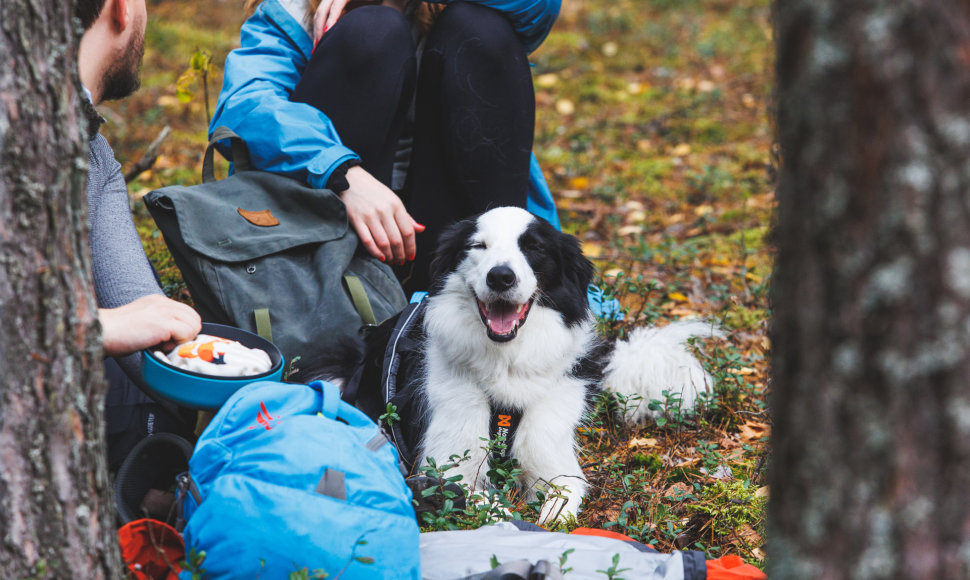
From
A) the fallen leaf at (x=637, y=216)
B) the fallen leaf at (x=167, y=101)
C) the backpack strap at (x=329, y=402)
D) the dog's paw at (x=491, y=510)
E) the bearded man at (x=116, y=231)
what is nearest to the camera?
the backpack strap at (x=329, y=402)

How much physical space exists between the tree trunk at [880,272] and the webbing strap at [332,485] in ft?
2.87

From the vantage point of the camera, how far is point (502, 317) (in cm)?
270

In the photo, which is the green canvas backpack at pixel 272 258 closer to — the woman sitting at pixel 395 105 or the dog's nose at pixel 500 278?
the woman sitting at pixel 395 105

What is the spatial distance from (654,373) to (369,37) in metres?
1.58

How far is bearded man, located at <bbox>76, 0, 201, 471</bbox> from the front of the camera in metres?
2.19

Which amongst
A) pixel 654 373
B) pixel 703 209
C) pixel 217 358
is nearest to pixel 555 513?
pixel 654 373

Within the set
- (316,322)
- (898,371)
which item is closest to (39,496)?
(898,371)

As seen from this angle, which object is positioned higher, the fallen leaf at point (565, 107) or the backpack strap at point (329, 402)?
the fallen leaf at point (565, 107)

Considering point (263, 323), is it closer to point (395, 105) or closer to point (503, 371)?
point (503, 371)

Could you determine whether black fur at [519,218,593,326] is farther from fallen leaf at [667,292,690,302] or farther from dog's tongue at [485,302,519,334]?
fallen leaf at [667,292,690,302]

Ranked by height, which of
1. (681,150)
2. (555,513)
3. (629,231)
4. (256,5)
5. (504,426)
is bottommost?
(555,513)

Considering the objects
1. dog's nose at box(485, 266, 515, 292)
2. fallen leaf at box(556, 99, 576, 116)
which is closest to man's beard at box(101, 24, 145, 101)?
dog's nose at box(485, 266, 515, 292)

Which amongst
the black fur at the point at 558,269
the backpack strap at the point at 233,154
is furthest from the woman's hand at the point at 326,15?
the black fur at the point at 558,269

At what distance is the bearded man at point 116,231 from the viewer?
219 centimetres
